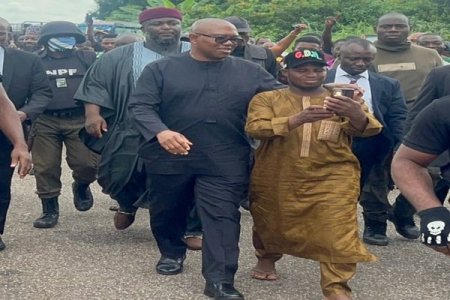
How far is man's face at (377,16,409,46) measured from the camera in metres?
8.20

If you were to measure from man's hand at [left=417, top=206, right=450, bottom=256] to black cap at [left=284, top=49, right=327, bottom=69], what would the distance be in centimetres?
236

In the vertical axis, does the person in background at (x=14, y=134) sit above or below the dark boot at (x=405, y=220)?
above

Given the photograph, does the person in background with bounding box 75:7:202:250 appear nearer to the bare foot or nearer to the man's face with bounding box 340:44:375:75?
the bare foot

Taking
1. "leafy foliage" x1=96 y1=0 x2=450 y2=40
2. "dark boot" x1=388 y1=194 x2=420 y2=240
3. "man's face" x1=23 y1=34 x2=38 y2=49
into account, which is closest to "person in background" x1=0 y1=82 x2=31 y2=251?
"dark boot" x1=388 y1=194 x2=420 y2=240

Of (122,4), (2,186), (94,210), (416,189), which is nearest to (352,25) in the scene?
(94,210)

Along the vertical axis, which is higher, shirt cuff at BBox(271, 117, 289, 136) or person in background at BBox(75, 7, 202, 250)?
shirt cuff at BBox(271, 117, 289, 136)

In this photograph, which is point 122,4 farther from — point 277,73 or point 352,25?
point 277,73

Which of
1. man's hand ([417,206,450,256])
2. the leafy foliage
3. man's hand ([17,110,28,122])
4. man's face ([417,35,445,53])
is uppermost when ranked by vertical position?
man's hand ([417,206,450,256])

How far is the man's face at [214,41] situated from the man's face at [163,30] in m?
1.08

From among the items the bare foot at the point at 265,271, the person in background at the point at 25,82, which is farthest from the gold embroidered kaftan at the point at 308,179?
the person in background at the point at 25,82

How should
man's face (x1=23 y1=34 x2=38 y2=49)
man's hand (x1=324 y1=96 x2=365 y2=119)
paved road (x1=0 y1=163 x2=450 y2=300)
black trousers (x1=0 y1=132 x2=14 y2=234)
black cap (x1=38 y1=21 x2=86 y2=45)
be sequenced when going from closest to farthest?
man's hand (x1=324 y1=96 x2=365 y2=119) < paved road (x1=0 y1=163 x2=450 y2=300) < black trousers (x1=0 y1=132 x2=14 y2=234) < black cap (x1=38 y1=21 x2=86 y2=45) < man's face (x1=23 y1=34 x2=38 y2=49)

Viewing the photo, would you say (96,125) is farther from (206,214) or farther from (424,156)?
(424,156)

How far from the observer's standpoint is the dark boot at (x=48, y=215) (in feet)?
26.5

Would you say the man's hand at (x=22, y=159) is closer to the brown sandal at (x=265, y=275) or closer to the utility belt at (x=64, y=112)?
the brown sandal at (x=265, y=275)
